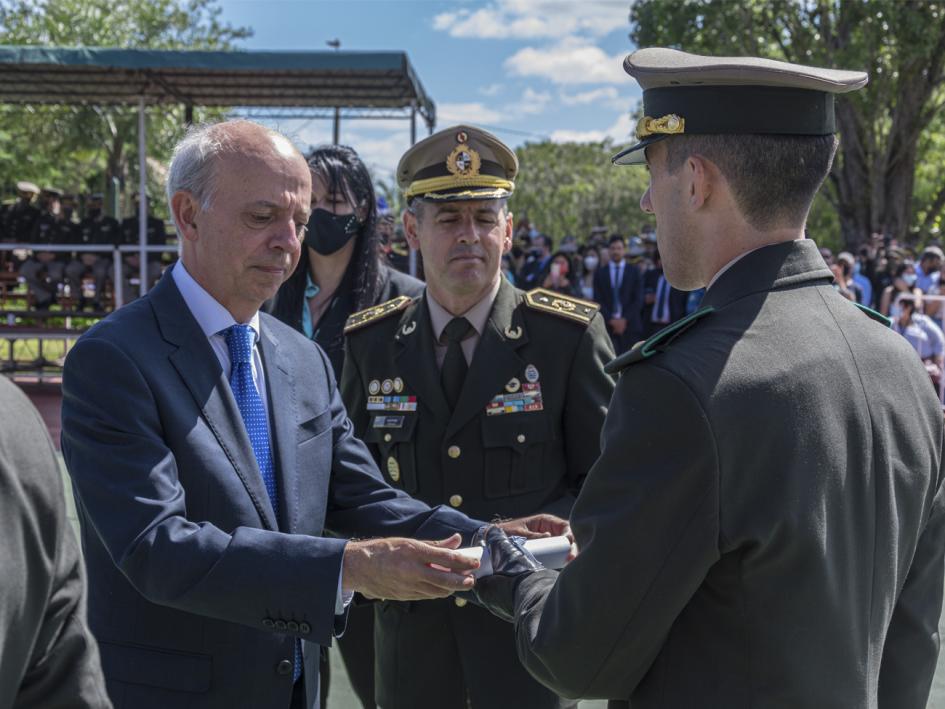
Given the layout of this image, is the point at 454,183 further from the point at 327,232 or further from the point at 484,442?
the point at 327,232

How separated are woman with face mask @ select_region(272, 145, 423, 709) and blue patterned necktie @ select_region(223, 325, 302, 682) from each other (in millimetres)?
1385

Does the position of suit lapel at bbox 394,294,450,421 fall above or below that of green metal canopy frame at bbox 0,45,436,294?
below

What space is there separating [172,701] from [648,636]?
939 mm

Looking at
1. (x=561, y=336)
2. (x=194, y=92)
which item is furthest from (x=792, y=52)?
(x=561, y=336)

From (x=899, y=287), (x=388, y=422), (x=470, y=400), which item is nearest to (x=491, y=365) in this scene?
(x=470, y=400)

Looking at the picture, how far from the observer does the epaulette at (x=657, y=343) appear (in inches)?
58.9

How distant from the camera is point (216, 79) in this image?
11688 millimetres

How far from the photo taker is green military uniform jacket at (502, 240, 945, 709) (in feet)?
4.59

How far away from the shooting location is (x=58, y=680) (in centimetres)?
116

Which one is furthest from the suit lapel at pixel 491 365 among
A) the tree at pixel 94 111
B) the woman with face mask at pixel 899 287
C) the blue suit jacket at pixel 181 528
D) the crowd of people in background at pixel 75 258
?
the tree at pixel 94 111

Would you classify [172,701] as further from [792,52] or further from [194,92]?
[792,52]

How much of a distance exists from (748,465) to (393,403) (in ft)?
4.90

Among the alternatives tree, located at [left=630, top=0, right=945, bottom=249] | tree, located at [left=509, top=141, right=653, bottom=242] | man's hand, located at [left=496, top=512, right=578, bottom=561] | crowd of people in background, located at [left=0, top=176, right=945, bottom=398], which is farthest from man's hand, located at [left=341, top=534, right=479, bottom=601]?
tree, located at [left=509, top=141, right=653, bottom=242]

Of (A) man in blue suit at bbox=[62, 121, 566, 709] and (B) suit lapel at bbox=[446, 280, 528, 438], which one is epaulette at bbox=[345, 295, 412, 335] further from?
(A) man in blue suit at bbox=[62, 121, 566, 709]
